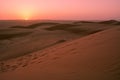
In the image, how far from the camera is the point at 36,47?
33.3ft

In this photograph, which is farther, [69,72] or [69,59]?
→ [69,59]

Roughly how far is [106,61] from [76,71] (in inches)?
30.4

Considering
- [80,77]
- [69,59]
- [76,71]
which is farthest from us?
[69,59]

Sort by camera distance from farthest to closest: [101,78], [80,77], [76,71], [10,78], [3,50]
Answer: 1. [3,50]
2. [10,78]
3. [76,71]
4. [80,77]
5. [101,78]

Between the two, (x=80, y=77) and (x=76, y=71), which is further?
(x=76, y=71)

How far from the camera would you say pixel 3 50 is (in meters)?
9.95

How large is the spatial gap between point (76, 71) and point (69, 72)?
157mm

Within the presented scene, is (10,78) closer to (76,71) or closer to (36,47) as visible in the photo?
(76,71)

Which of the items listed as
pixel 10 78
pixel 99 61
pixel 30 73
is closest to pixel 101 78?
pixel 99 61

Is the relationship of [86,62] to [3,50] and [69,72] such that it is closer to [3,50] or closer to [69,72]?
[69,72]

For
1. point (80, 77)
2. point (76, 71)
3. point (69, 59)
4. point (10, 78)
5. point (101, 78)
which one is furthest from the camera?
point (69, 59)

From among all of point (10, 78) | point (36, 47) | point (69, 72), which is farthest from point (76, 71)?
point (36, 47)

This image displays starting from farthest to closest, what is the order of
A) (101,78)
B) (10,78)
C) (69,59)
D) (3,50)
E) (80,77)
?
1. (3,50)
2. (69,59)
3. (10,78)
4. (80,77)
5. (101,78)

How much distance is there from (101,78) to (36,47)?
267 inches
